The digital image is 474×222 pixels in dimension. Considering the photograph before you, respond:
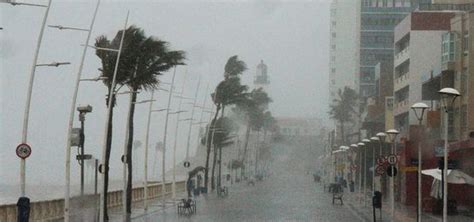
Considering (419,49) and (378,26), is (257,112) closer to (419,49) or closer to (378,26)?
(378,26)

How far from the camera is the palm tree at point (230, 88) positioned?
105250mm

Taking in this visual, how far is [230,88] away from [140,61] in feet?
193

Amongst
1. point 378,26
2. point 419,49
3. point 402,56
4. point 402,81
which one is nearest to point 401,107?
point 402,81

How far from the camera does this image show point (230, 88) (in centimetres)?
10731

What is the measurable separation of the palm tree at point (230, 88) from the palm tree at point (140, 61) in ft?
163

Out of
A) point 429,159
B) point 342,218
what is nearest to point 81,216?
point 342,218

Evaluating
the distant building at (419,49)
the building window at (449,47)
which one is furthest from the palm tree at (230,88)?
the building window at (449,47)

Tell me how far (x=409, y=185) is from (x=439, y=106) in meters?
8.46

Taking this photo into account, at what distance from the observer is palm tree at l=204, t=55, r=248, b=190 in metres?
105

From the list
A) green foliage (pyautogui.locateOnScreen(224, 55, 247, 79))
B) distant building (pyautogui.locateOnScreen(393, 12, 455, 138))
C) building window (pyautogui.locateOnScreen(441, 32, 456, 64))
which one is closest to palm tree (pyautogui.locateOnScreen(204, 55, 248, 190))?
green foliage (pyautogui.locateOnScreen(224, 55, 247, 79))

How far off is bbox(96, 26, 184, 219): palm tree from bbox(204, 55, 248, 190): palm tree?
4973 centimetres

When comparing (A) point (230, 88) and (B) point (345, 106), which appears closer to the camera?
(A) point (230, 88)

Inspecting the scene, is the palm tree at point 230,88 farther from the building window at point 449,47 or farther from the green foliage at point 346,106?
the green foliage at point 346,106

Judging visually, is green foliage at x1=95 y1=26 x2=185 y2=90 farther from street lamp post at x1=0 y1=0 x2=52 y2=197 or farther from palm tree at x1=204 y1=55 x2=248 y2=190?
palm tree at x1=204 y1=55 x2=248 y2=190
